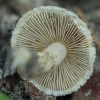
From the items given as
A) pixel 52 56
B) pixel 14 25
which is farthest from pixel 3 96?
pixel 14 25

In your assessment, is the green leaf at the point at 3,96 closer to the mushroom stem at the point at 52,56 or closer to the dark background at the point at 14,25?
the dark background at the point at 14,25

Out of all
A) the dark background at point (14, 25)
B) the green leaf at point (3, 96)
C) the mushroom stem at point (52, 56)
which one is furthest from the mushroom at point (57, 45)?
the green leaf at point (3, 96)

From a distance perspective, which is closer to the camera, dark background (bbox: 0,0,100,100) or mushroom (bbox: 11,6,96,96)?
mushroom (bbox: 11,6,96,96)

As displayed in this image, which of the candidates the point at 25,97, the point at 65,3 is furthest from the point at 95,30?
the point at 25,97

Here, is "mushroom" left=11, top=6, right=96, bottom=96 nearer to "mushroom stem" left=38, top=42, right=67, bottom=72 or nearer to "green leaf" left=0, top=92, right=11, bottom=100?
"mushroom stem" left=38, top=42, right=67, bottom=72

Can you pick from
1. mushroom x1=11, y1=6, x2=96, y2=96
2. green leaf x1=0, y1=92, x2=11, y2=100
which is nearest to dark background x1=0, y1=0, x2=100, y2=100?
green leaf x1=0, y1=92, x2=11, y2=100

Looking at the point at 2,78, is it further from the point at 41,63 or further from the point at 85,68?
the point at 85,68

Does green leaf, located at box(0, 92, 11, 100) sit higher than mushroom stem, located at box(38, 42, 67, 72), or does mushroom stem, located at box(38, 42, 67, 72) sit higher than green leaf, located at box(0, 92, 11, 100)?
mushroom stem, located at box(38, 42, 67, 72)
